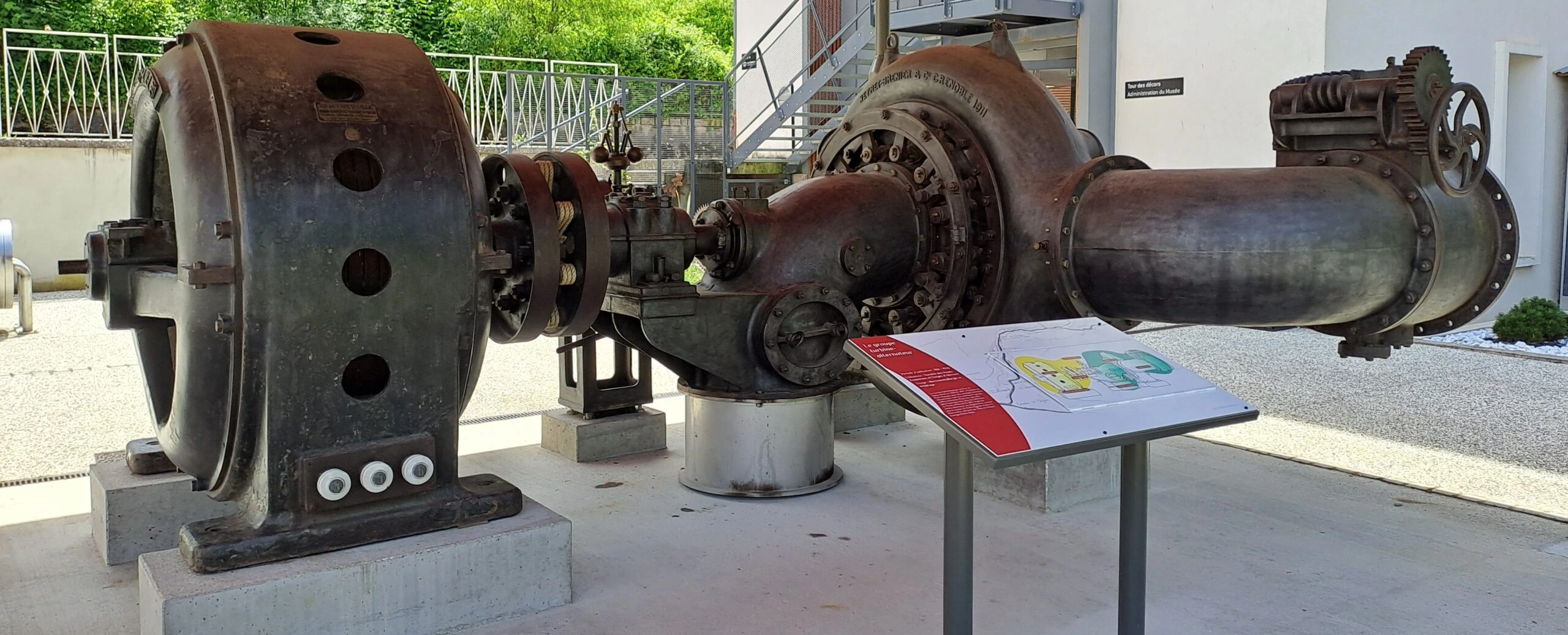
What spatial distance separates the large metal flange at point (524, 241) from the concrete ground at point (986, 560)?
2.74 feet

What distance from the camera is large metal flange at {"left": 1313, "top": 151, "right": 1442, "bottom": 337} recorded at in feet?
12.3

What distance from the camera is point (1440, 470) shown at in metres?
5.20

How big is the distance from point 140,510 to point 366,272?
1.36m

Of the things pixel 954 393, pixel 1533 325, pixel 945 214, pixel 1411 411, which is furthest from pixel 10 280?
pixel 1533 325

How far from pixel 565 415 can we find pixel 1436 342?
7106mm

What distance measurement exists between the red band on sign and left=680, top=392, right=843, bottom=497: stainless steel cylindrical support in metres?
1.83

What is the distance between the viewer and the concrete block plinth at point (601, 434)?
5.25 meters

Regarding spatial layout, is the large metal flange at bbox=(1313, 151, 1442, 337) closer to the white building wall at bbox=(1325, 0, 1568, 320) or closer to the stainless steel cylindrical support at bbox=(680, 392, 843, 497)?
the stainless steel cylindrical support at bbox=(680, 392, 843, 497)

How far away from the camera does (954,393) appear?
8.30 ft

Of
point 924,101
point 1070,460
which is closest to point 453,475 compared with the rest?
point 1070,460

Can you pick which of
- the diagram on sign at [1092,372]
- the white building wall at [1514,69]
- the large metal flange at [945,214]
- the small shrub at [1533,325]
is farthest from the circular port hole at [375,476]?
the small shrub at [1533,325]

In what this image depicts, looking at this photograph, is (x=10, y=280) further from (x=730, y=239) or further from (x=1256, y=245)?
(x=1256, y=245)

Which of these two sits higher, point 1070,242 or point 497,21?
point 497,21

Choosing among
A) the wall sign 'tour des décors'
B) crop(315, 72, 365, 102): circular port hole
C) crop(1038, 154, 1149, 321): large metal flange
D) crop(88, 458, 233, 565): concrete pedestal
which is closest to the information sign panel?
crop(1038, 154, 1149, 321): large metal flange
